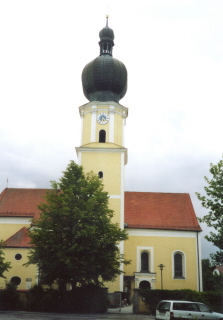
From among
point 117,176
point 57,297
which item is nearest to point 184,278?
point 117,176

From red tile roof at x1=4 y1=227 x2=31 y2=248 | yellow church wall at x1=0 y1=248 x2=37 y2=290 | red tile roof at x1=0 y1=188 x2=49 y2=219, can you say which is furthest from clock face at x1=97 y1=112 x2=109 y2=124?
yellow church wall at x1=0 y1=248 x2=37 y2=290

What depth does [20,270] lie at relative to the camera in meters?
30.8

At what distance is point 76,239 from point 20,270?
9277 mm

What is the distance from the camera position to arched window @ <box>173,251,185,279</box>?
32594 millimetres

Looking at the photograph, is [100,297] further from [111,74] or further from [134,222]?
[111,74]

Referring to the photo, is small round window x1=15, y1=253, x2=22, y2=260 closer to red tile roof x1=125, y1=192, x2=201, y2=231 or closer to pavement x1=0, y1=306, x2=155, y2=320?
pavement x1=0, y1=306, x2=155, y2=320

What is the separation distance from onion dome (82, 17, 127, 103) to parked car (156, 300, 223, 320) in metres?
20.4

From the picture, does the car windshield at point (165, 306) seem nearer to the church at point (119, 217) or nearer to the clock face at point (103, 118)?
the church at point (119, 217)

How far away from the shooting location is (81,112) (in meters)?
34.6

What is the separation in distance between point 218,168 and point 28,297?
14.5m

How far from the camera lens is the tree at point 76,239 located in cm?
2338

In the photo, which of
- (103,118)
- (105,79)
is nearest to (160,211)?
(103,118)

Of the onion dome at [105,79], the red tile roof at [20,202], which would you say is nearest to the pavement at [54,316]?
the red tile roof at [20,202]

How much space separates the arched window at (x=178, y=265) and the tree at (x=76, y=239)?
945cm
